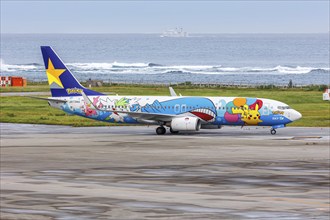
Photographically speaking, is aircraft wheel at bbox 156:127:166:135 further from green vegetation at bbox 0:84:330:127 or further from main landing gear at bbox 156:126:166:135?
green vegetation at bbox 0:84:330:127

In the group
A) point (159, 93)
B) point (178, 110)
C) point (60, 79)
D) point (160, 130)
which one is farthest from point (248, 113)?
point (159, 93)

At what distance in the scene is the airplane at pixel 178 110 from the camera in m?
64.8

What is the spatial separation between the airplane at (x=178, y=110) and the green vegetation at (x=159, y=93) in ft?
19.0

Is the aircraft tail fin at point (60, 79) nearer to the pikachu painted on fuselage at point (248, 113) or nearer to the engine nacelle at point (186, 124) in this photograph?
the engine nacelle at point (186, 124)

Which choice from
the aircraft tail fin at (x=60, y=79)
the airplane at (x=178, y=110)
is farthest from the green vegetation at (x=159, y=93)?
the airplane at (x=178, y=110)

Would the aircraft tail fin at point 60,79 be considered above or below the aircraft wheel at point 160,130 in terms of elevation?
above

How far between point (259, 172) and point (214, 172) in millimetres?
2080

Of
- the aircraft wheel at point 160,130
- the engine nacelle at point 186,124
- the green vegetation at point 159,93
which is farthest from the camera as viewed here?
the green vegetation at point 159,93

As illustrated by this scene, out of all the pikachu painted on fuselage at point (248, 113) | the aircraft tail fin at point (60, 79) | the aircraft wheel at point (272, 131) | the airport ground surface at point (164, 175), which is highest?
the aircraft tail fin at point (60, 79)

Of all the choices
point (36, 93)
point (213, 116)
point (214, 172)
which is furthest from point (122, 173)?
point (36, 93)

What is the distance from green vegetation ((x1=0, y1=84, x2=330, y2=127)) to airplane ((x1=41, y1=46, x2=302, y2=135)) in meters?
5.78

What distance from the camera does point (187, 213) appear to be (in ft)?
99.9

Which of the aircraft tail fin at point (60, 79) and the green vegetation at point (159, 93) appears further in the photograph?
the green vegetation at point (159, 93)

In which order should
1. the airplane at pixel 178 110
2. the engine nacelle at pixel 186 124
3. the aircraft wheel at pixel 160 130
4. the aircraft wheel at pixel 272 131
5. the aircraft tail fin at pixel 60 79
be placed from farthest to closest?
the aircraft tail fin at pixel 60 79 < the aircraft wheel at pixel 160 130 < the aircraft wheel at pixel 272 131 < the airplane at pixel 178 110 < the engine nacelle at pixel 186 124
